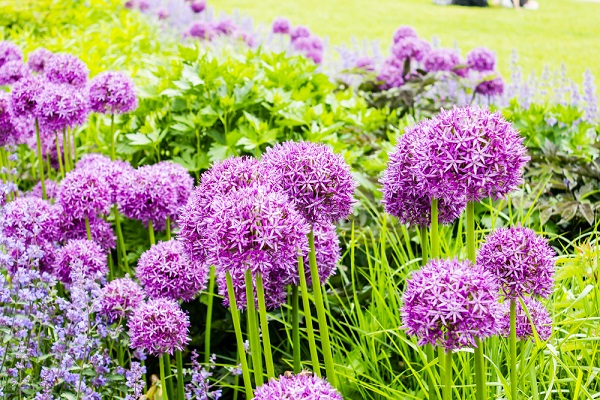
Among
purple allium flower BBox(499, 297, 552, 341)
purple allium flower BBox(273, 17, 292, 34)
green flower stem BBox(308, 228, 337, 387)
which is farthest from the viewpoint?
purple allium flower BBox(273, 17, 292, 34)

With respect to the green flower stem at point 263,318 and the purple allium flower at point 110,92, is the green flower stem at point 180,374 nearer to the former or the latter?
the green flower stem at point 263,318

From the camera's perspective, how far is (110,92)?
11.5 ft

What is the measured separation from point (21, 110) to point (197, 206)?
1774mm

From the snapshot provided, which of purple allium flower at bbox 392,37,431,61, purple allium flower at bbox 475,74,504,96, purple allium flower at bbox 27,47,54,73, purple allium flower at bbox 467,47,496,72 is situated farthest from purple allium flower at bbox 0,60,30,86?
purple allium flower at bbox 467,47,496,72

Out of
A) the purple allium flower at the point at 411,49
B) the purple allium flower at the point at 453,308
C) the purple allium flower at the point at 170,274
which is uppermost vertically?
the purple allium flower at the point at 411,49

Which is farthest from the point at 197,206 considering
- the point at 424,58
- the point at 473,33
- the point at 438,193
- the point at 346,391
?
the point at 473,33

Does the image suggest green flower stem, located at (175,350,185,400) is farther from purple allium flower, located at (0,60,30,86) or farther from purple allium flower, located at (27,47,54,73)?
purple allium flower, located at (27,47,54,73)

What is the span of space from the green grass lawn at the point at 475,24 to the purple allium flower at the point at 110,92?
7.32 meters

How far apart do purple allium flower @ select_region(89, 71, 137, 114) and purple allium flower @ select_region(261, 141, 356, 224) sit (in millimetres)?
1862

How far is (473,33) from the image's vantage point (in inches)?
546

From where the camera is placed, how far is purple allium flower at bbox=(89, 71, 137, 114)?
137 inches

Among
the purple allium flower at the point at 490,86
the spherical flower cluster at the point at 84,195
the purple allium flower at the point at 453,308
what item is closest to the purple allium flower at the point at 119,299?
the spherical flower cluster at the point at 84,195

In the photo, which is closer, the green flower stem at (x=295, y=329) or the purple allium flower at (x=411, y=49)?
the green flower stem at (x=295, y=329)

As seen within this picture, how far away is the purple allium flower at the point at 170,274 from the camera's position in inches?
95.6
